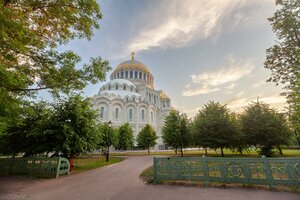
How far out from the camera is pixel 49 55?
720cm

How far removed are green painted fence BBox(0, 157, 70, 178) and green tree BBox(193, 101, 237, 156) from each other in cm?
1422

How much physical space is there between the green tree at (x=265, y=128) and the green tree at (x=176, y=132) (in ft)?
26.8

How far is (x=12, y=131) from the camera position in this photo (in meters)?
13.0

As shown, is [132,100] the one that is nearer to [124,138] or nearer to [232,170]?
[124,138]

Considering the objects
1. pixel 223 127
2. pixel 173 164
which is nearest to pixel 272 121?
pixel 223 127

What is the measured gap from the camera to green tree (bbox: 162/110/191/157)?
24.2 meters

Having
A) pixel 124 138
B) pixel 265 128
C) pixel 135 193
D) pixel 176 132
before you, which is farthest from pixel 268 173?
pixel 124 138

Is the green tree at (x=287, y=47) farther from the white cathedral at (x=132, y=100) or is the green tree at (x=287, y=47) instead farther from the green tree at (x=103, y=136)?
the white cathedral at (x=132, y=100)

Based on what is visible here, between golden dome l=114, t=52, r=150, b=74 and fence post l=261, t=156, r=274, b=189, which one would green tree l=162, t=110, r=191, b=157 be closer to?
fence post l=261, t=156, r=274, b=189

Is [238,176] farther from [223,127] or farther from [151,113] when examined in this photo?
[151,113]

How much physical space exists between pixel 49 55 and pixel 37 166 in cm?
741

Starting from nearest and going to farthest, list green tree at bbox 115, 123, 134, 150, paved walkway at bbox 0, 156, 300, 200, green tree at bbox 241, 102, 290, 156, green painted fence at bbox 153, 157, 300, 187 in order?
paved walkway at bbox 0, 156, 300, 200
green painted fence at bbox 153, 157, 300, 187
green tree at bbox 241, 102, 290, 156
green tree at bbox 115, 123, 134, 150

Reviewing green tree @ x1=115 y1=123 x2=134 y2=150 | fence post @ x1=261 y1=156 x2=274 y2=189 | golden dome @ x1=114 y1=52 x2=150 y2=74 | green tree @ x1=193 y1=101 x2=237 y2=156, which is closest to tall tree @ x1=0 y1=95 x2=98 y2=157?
fence post @ x1=261 y1=156 x2=274 y2=189

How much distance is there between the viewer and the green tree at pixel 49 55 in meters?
6.26
